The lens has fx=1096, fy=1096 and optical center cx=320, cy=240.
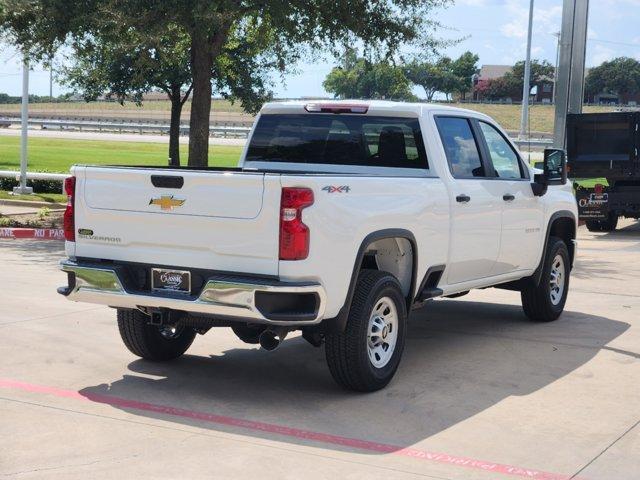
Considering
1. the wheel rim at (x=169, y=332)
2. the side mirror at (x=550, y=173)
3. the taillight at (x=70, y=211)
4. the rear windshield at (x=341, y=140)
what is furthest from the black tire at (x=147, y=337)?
the side mirror at (x=550, y=173)

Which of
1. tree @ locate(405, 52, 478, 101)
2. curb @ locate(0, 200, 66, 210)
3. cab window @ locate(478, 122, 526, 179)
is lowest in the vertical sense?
curb @ locate(0, 200, 66, 210)

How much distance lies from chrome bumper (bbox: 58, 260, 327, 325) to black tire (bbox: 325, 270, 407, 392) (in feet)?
1.40

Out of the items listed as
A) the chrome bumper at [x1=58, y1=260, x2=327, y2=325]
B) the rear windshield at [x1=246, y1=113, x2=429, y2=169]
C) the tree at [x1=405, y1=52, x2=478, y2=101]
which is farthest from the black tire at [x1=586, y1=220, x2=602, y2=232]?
the tree at [x1=405, y1=52, x2=478, y2=101]

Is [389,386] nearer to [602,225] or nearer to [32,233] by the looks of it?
[32,233]

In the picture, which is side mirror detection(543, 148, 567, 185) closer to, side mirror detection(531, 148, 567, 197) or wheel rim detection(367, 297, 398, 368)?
side mirror detection(531, 148, 567, 197)

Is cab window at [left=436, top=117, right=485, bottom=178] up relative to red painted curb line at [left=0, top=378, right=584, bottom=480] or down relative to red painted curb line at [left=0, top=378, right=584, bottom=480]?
up

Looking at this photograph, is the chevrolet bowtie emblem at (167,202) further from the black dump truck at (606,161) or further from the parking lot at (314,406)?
the black dump truck at (606,161)

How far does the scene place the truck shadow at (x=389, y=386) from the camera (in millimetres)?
6773

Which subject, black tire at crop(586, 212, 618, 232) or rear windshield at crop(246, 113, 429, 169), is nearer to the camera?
rear windshield at crop(246, 113, 429, 169)

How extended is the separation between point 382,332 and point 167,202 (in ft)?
5.63

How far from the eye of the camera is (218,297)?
6805 mm

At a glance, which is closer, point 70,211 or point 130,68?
point 70,211

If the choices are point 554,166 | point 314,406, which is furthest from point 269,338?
point 554,166

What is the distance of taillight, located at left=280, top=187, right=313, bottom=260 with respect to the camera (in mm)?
6633
